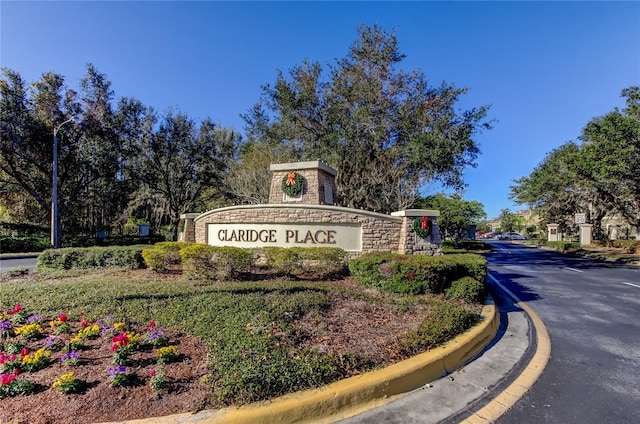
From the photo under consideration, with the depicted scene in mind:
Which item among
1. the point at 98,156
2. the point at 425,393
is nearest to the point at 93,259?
the point at 425,393

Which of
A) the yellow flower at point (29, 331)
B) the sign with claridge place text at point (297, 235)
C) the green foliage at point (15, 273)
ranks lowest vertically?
the yellow flower at point (29, 331)

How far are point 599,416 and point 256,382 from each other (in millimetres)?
3003

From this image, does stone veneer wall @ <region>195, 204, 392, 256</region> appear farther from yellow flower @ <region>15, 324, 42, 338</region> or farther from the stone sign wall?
yellow flower @ <region>15, 324, 42, 338</region>

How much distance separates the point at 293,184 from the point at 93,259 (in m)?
5.96

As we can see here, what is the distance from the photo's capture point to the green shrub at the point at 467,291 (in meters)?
5.92

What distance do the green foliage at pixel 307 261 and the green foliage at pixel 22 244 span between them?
1953 centimetres

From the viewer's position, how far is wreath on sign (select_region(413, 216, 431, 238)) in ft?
28.1

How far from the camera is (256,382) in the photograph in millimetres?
2713

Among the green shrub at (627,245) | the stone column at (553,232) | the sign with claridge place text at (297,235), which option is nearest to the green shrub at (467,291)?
the sign with claridge place text at (297,235)

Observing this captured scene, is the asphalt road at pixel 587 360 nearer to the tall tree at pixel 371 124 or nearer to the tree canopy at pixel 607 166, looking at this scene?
the tall tree at pixel 371 124

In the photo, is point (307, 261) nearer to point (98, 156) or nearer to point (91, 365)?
point (91, 365)

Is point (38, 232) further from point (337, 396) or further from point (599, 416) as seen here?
point (599, 416)

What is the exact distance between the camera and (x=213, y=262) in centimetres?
709

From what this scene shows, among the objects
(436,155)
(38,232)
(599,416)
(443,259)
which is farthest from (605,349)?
(38,232)
